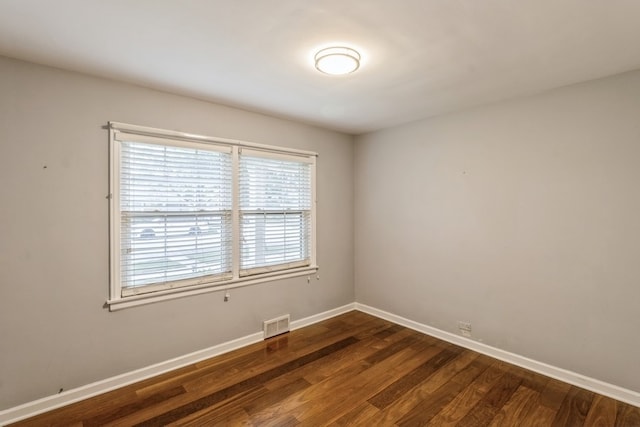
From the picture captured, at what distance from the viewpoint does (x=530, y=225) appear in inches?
109

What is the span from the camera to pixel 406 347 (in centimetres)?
321

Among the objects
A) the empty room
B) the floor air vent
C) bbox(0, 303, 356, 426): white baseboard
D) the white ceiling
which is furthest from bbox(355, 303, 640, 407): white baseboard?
the white ceiling

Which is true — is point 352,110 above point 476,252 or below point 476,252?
above

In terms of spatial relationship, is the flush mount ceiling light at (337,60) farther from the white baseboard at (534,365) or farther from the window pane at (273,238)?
the white baseboard at (534,365)

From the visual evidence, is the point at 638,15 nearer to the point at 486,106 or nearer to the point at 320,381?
the point at 486,106

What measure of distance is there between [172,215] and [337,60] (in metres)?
1.93

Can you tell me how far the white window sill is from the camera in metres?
2.51

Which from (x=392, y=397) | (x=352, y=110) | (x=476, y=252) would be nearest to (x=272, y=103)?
(x=352, y=110)

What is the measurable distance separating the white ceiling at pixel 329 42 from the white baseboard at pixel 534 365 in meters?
2.43

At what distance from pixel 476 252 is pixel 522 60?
5.89ft

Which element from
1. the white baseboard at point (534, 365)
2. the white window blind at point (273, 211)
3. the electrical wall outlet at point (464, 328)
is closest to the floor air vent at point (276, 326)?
the white window blind at point (273, 211)

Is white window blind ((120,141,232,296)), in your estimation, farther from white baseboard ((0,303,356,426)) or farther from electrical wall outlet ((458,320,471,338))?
electrical wall outlet ((458,320,471,338))

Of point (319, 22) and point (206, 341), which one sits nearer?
point (319, 22)

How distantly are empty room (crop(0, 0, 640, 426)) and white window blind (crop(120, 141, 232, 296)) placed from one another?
18 mm
